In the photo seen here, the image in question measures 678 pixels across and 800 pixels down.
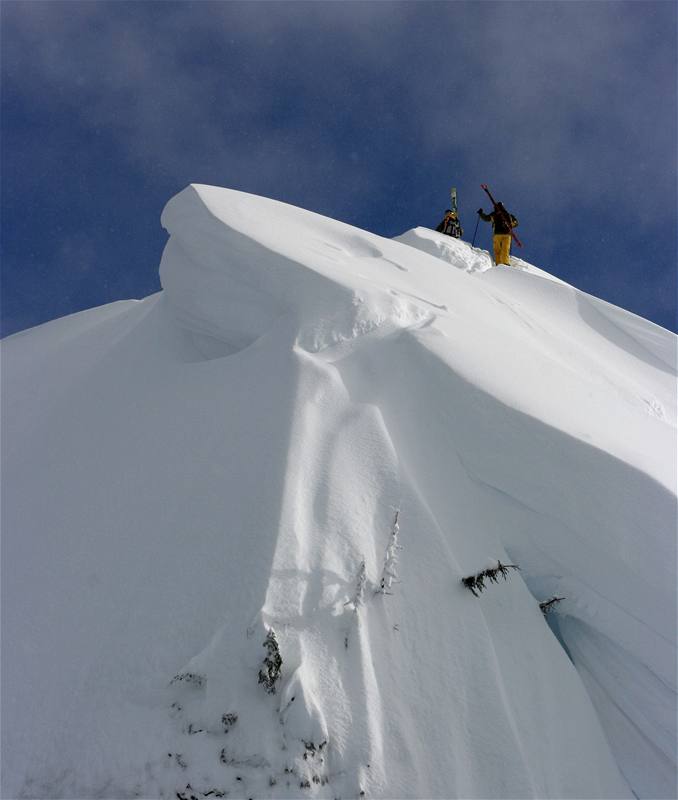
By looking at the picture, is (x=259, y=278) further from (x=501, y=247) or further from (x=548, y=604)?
(x=501, y=247)

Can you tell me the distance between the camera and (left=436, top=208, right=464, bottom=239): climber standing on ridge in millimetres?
21484

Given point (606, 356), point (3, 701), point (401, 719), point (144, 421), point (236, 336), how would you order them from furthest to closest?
point (606, 356), point (236, 336), point (144, 421), point (3, 701), point (401, 719)

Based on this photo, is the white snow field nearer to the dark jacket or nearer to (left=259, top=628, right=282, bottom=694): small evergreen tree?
(left=259, top=628, right=282, bottom=694): small evergreen tree

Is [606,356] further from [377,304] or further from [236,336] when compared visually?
[236,336]

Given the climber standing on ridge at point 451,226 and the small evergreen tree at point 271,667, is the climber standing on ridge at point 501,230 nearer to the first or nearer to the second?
the climber standing on ridge at point 451,226

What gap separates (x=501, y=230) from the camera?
15266 millimetres

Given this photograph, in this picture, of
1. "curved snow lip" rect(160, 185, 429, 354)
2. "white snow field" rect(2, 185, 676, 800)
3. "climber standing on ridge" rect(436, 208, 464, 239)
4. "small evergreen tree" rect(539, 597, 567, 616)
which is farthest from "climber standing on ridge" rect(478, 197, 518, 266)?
"small evergreen tree" rect(539, 597, 567, 616)

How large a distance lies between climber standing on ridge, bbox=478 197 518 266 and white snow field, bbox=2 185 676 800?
10871 millimetres

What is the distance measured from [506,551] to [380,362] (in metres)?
1.61

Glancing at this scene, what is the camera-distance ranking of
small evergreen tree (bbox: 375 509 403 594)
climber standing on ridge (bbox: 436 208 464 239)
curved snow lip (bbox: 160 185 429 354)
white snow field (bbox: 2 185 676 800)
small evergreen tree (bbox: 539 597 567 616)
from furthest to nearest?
1. climber standing on ridge (bbox: 436 208 464 239)
2. curved snow lip (bbox: 160 185 429 354)
3. small evergreen tree (bbox: 539 597 567 616)
4. small evergreen tree (bbox: 375 509 403 594)
5. white snow field (bbox: 2 185 676 800)

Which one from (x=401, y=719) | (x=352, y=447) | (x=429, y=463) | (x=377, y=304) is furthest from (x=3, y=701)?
(x=377, y=304)

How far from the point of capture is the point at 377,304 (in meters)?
4.80

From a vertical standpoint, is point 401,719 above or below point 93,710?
below

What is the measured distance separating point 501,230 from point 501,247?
0.43m
